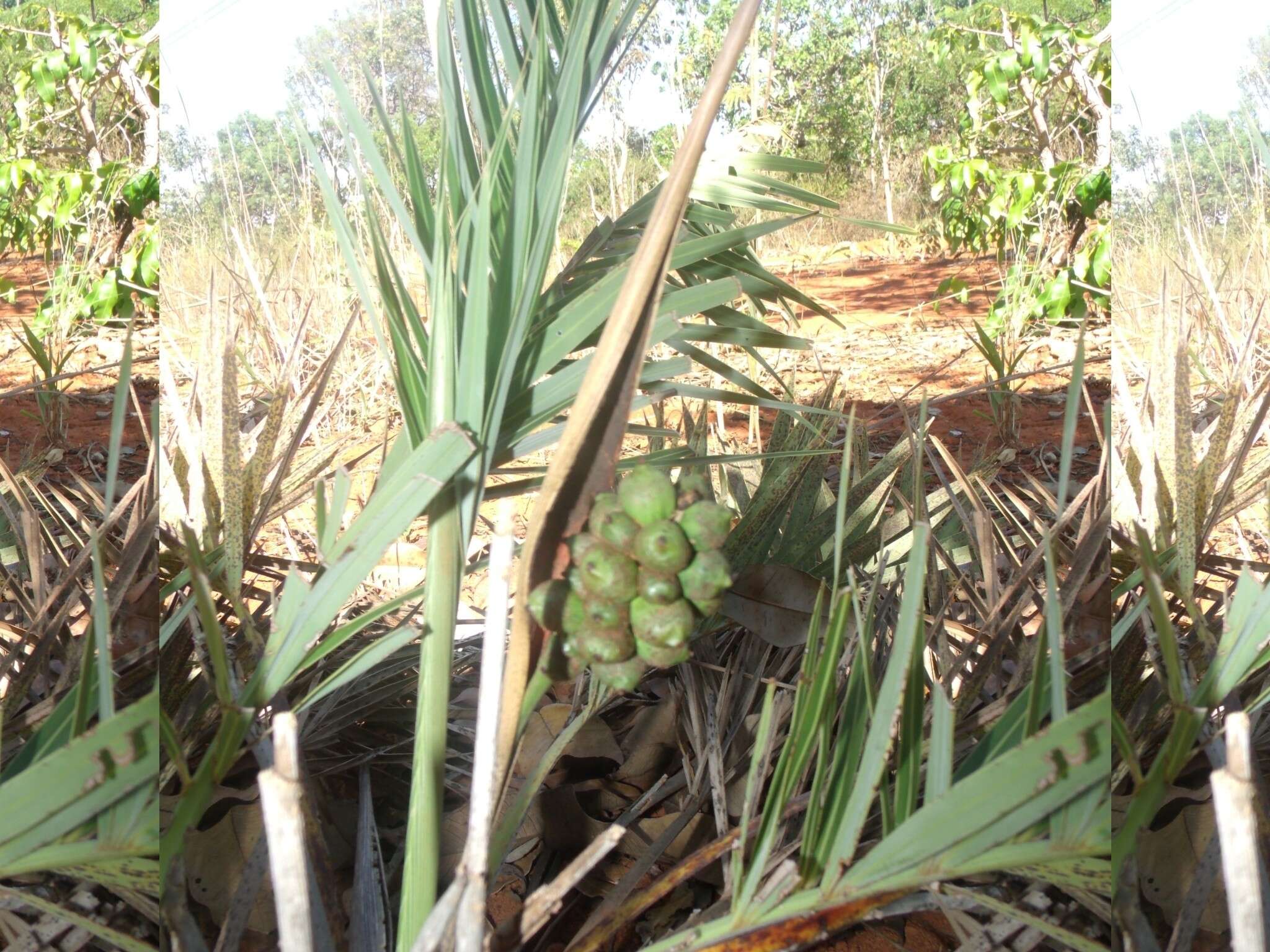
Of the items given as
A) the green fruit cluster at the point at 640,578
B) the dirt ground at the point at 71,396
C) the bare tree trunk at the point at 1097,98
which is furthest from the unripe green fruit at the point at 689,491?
the bare tree trunk at the point at 1097,98

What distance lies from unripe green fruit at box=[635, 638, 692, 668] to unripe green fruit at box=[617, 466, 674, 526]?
0.04m

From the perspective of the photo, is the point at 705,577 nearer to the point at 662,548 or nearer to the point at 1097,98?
the point at 662,548

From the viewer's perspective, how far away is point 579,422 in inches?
12.7

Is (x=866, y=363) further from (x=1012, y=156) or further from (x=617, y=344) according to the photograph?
(x=617, y=344)

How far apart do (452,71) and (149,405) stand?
0.51 metres

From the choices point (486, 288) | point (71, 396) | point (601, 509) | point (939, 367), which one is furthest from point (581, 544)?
point (939, 367)

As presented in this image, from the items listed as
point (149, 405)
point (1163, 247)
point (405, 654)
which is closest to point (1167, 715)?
point (1163, 247)

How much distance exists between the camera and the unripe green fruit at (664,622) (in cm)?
34

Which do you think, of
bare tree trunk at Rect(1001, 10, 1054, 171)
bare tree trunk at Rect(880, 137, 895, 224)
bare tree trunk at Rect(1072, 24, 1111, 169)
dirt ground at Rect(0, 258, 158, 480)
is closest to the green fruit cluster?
dirt ground at Rect(0, 258, 158, 480)

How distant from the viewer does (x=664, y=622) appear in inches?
13.2

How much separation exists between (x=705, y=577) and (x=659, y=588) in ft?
0.06

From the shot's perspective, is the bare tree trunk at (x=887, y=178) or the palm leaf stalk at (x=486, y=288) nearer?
the palm leaf stalk at (x=486, y=288)

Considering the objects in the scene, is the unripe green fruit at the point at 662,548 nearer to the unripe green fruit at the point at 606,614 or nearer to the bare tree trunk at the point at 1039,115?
the unripe green fruit at the point at 606,614

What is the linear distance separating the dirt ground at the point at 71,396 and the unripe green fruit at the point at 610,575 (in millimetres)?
436
